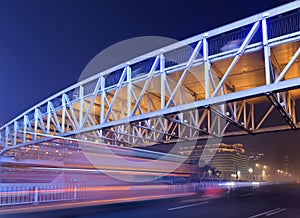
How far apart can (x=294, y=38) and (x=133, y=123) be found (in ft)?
33.7

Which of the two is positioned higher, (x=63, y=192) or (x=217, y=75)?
(x=217, y=75)

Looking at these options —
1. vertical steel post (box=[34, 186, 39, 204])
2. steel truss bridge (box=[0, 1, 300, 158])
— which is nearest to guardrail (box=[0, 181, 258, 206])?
vertical steel post (box=[34, 186, 39, 204])

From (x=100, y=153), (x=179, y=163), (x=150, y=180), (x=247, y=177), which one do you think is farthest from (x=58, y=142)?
(x=247, y=177)

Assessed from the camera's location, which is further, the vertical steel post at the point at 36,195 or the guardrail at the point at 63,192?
the vertical steel post at the point at 36,195

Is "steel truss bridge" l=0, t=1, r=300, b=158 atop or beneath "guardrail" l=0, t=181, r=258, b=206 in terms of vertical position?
atop

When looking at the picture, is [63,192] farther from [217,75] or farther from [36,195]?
[217,75]

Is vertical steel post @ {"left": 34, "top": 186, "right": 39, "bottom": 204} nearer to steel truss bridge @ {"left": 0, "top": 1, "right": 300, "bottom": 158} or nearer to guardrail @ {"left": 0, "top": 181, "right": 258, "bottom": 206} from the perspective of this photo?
guardrail @ {"left": 0, "top": 181, "right": 258, "bottom": 206}

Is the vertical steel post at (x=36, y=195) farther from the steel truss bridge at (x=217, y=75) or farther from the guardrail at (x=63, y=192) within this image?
the steel truss bridge at (x=217, y=75)

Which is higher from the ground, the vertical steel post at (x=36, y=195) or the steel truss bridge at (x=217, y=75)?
the steel truss bridge at (x=217, y=75)

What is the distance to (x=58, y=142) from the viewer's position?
1516cm

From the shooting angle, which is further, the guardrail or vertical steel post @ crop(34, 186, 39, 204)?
vertical steel post @ crop(34, 186, 39, 204)

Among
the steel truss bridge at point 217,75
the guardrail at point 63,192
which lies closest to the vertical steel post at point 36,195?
the guardrail at point 63,192

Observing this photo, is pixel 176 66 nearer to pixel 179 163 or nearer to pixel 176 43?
pixel 176 43

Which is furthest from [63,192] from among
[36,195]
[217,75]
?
[217,75]
